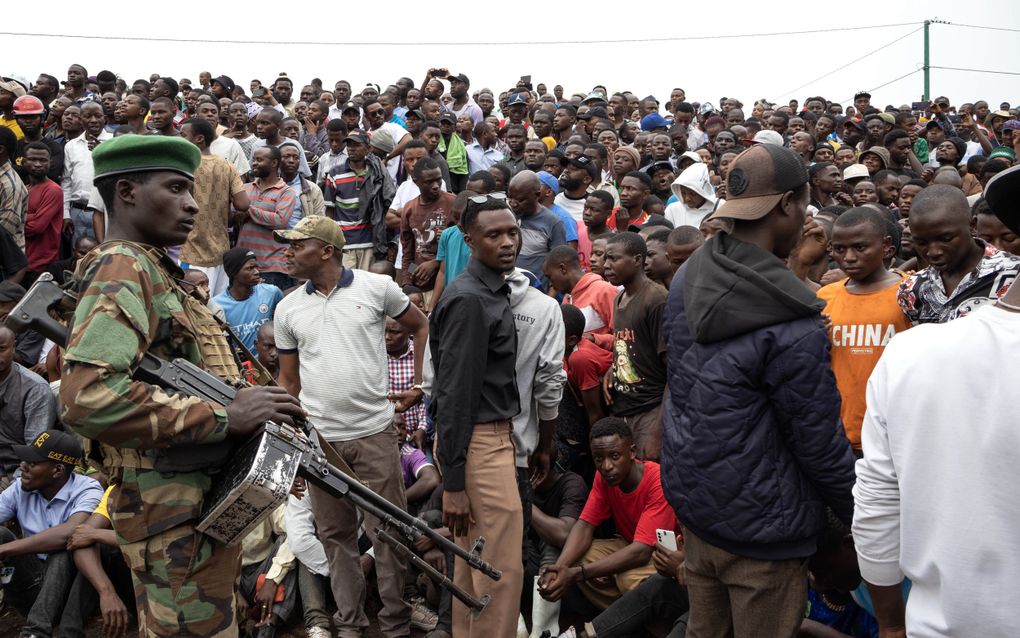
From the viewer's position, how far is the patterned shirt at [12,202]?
8297 millimetres

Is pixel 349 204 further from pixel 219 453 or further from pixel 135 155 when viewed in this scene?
pixel 219 453

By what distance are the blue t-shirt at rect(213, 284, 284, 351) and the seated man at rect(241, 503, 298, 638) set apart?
6.15 ft

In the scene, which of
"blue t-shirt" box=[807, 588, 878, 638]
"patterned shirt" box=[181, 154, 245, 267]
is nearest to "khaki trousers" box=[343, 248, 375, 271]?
"patterned shirt" box=[181, 154, 245, 267]

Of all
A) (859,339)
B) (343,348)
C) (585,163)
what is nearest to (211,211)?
(585,163)

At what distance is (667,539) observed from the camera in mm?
4270

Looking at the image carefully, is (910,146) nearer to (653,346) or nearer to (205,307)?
(653,346)

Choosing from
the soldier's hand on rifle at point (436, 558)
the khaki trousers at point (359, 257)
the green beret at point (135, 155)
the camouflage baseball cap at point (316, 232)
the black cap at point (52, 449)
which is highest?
the green beret at point (135, 155)

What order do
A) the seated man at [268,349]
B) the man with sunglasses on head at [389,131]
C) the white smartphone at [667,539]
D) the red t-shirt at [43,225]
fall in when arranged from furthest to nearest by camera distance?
the man with sunglasses on head at [389,131]
the red t-shirt at [43,225]
the seated man at [268,349]
the white smartphone at [667,539]

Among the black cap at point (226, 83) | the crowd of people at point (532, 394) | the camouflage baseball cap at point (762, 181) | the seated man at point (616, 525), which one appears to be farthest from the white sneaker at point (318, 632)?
the black cap at point (226, 83)

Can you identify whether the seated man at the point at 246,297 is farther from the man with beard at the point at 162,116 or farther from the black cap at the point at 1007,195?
the black cap at the point at 1007,195

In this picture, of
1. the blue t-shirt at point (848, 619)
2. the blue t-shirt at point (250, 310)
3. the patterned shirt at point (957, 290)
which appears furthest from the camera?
the blue t-shirt at point (250, 310)

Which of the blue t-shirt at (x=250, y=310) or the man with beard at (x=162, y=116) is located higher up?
the man with beard at (x=162, y=116)

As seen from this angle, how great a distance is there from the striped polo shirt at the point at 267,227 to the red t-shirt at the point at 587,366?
3.85 m

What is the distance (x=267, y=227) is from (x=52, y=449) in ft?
11.0
